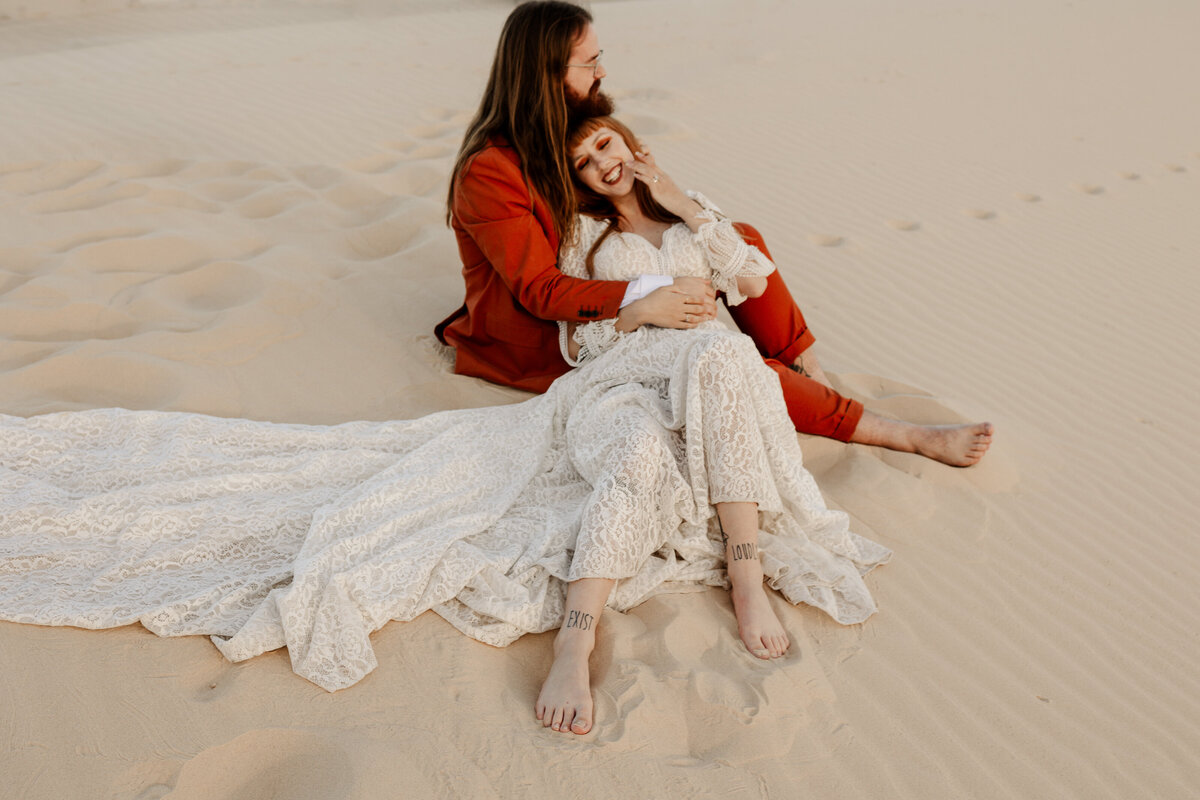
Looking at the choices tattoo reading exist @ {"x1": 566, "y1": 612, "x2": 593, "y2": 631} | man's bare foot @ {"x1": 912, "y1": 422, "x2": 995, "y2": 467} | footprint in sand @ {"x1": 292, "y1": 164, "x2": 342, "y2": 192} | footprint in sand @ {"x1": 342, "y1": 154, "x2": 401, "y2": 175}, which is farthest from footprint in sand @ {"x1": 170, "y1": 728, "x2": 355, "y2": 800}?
footprint in sand @ {"x1": 342, "y1": 154, "x2": 401, "y2": 175}

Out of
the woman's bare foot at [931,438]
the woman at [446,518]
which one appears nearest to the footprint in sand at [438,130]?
the woman at [446,518]

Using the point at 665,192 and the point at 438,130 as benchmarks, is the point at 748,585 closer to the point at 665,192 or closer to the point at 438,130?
the point at 665,192

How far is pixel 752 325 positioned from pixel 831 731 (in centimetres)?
186

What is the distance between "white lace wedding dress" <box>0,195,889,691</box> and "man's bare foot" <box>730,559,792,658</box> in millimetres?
100

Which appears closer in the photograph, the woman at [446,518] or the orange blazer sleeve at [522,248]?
the woman at [446,518]

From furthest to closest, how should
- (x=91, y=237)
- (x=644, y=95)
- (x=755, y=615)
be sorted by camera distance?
(x=644, y=95), (x=91, y=237), (x=755, y=615)

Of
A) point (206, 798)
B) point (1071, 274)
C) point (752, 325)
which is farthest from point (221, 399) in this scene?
point (1071, 274)

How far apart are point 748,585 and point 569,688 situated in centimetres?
64

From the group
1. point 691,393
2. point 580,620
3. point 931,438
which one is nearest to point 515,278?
point 691,393

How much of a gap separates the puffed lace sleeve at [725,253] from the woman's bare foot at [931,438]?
2.38ft

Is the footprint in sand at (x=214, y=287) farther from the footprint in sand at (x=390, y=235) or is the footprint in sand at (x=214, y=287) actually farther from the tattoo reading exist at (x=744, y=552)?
the tattoo reading exist at (x=744, y=552)

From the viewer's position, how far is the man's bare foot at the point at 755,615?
2469mm

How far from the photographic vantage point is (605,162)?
3307 millimetres

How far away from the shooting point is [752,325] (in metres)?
3.75
